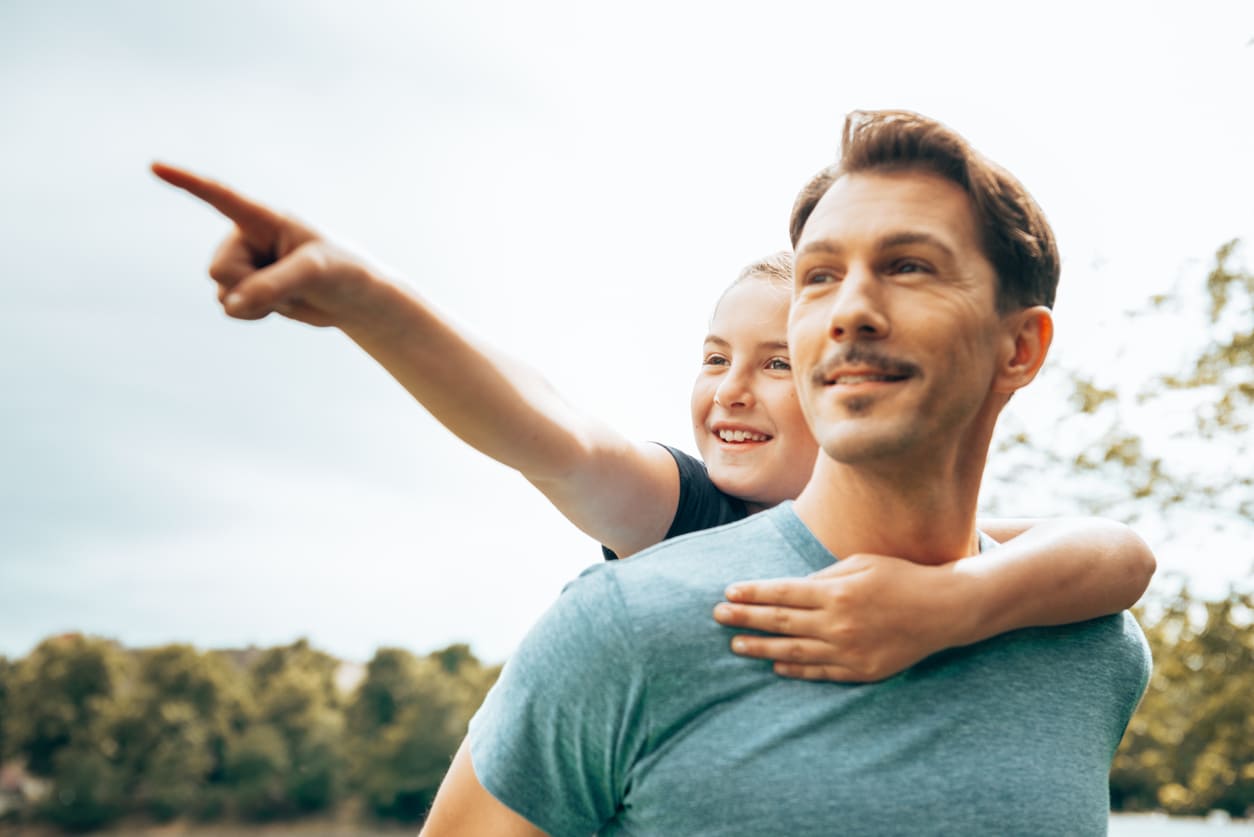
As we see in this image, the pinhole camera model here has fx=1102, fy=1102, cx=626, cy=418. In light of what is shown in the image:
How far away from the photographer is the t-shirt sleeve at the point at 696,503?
2.79 meters

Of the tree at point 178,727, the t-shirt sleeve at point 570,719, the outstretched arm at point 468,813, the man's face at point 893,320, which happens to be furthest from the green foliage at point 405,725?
the man's face at point 893,320

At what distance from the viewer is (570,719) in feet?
6.11

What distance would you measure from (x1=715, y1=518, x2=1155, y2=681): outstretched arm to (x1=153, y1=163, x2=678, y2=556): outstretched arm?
1.71 ft

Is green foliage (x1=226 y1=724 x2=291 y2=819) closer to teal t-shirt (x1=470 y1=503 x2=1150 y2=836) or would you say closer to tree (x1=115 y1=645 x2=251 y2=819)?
tree (x1=115 y1=645 x2=251 y2=819)

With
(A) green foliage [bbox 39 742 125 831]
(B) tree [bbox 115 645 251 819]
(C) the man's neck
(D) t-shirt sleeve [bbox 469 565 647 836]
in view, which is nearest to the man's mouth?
(C) the man's neck

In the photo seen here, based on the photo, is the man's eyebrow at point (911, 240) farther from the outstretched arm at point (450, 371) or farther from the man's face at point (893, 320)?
the outstretched arm at point (450, 371)

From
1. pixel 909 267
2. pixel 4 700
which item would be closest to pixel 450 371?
pixel 909 267

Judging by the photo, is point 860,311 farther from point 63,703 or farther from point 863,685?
point 63,703

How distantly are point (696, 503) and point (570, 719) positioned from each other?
3.41 ft

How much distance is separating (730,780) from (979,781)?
1.51 feet

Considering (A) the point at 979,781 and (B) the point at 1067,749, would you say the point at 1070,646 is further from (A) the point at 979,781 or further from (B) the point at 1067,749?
(A) the point at 979,781

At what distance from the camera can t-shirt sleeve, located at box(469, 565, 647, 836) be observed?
6.07ft

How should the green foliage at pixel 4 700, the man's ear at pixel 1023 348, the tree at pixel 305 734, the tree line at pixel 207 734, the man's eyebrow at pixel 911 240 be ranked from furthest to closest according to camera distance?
the tree at pixel 305 734
the green foliage at pixel 4 700
the tree line at pixel 207 734
the man's ear at pixel 1023 348
the man's eyebrow at pixel 911 240

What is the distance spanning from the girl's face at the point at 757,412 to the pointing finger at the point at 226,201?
5.15 ft
